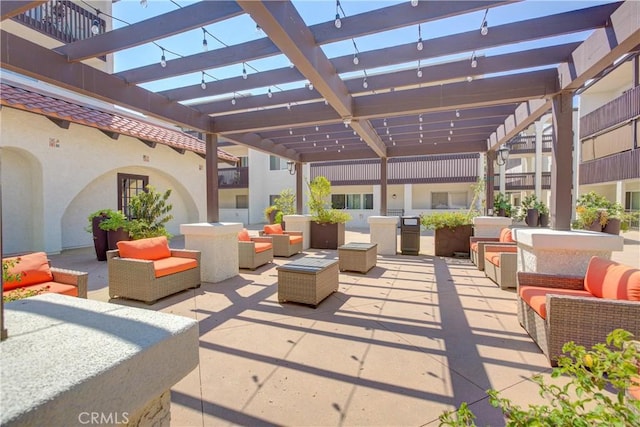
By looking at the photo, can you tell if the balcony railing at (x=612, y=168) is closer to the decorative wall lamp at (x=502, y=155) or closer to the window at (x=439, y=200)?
the window at (x=439, y=200)

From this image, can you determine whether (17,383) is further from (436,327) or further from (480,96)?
(480,96)

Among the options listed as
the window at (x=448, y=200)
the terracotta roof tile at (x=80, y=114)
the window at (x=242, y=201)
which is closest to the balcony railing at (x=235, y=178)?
the window at (x=242, y=201)

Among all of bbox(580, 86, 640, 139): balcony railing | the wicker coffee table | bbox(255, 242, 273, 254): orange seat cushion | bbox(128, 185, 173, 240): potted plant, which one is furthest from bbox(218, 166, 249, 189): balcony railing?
bbox(580, 86, 640, 139): balcony railing

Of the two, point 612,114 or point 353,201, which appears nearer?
point 612,114

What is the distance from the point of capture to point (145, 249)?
4805mm

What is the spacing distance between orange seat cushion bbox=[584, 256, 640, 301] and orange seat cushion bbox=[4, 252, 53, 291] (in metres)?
6.03

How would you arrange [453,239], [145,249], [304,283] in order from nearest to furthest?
1. [304,283]
2. [145,249]
3. [453,239]

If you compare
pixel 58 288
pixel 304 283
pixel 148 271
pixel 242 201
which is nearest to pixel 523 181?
pixel 242 201

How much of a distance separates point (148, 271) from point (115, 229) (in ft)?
A: 13.5

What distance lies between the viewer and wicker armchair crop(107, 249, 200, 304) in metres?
4.27

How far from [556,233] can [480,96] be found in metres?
2.38

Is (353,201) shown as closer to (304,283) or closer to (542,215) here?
(542,215)

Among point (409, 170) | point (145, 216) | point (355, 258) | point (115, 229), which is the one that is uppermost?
point (409, 170)

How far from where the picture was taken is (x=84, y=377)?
2.99 feet
